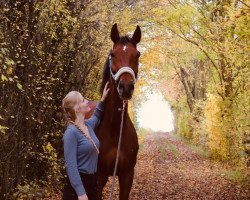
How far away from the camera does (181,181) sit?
13586 mm

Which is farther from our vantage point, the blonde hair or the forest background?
the forest background

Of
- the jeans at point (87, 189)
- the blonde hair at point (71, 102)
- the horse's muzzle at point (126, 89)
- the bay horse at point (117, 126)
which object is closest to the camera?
the blonde hair at point (71, 102)

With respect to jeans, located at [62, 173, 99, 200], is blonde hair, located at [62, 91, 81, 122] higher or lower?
higher

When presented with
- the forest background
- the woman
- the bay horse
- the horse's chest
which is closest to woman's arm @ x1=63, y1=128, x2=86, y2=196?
the woman

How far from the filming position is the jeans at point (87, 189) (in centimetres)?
459

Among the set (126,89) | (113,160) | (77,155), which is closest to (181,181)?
(113,160)

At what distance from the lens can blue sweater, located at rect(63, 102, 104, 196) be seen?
170 inches

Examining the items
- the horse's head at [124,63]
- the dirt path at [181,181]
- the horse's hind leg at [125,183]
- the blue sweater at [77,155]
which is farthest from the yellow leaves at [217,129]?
the blue sweater at [77,155]

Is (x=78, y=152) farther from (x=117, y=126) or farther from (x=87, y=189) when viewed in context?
(x=117, y=126)

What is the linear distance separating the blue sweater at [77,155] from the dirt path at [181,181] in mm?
5909

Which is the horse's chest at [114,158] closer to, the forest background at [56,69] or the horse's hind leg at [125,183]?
the horse's hind leg at [125,183]

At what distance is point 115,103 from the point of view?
20.0 ft

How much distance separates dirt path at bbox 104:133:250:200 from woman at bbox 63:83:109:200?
5819 millimetres

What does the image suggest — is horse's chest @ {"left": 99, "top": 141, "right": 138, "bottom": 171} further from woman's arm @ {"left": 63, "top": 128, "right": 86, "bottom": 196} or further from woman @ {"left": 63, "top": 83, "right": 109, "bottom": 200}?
woman's arm @ {"left": 63, "top": 128, "right": 86, "bottom": 196}
